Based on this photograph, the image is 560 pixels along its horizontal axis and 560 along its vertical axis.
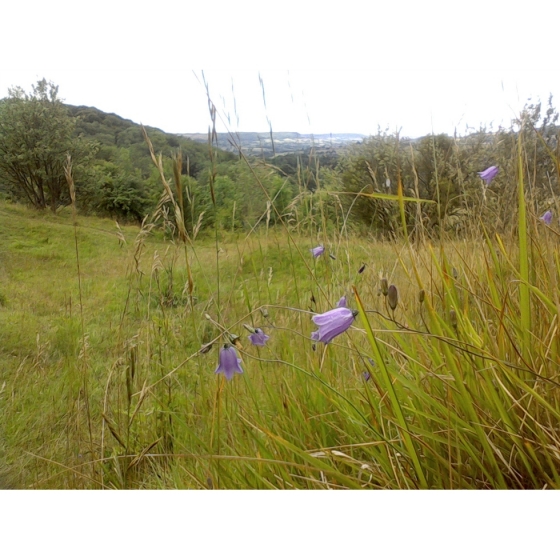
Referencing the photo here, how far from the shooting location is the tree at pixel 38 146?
1.34m

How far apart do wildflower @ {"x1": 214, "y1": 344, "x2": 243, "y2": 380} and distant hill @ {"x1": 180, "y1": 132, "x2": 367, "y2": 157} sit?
1.78 ft

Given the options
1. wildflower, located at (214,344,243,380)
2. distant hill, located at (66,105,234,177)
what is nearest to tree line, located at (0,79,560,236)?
distant hill, located at (66,105,234,177)

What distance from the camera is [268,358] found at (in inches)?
50.0

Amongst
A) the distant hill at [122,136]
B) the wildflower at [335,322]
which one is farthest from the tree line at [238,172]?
the wildflower at [335,322]

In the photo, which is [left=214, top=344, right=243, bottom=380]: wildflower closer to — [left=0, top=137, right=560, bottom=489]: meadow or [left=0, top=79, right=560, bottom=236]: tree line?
[left=0, top=137, right=560, bottom=489]: meadow

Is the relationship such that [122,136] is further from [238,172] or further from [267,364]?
[267,364]

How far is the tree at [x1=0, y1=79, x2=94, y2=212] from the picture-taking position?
4.39ft

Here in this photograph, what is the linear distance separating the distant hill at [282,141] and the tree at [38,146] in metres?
0.34

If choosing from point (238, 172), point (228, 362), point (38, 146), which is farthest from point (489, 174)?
point (38, 146)

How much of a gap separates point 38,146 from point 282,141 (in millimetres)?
686

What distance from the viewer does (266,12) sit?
1241 millimetres

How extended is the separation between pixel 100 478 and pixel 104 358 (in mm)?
300
